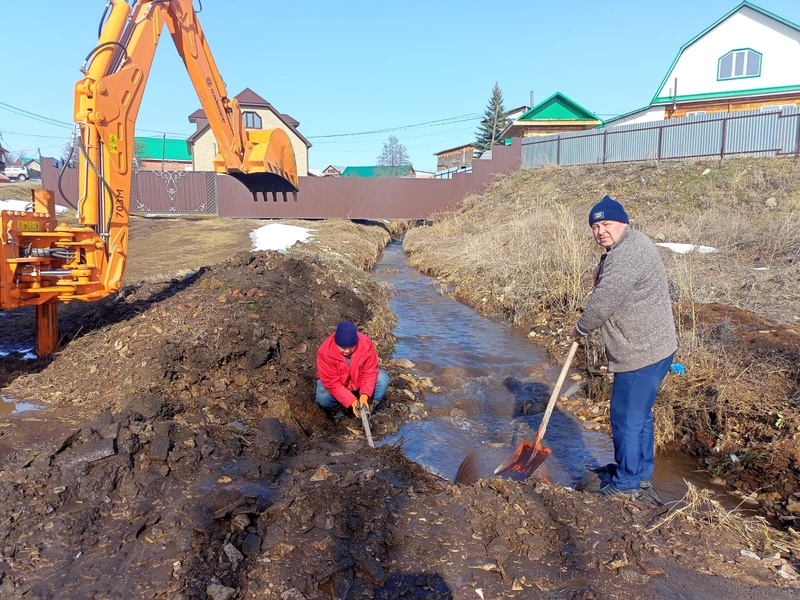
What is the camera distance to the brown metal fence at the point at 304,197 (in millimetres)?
24469

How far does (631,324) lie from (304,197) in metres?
22.2

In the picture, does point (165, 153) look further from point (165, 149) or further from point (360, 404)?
point (360, 404)

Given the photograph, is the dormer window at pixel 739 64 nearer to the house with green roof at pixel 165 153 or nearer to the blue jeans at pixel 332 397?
the blue jeans at pixel 332 397

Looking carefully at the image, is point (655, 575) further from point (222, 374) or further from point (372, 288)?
point (372, 288)

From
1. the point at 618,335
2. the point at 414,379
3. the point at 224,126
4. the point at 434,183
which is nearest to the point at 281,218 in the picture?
the point at 434,183

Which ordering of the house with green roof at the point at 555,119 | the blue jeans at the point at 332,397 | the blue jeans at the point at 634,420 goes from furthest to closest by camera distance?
the house with green roof at the point at 555,119
the blue jeans at the point at 332,397
the blue jeans at the point at 634,420

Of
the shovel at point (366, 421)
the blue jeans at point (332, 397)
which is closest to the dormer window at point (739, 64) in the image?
the blue jeans at point (332, 397)

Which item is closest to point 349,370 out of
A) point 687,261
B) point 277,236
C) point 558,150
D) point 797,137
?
point 687,261

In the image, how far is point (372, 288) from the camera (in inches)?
449

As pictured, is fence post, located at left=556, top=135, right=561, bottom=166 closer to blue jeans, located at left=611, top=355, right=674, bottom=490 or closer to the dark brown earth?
the dark brown earth

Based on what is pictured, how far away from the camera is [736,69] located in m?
30.1

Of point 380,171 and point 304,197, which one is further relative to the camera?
point 380,171

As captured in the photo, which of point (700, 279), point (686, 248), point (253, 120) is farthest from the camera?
point (253, 120)

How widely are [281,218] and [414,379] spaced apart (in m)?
19.5
